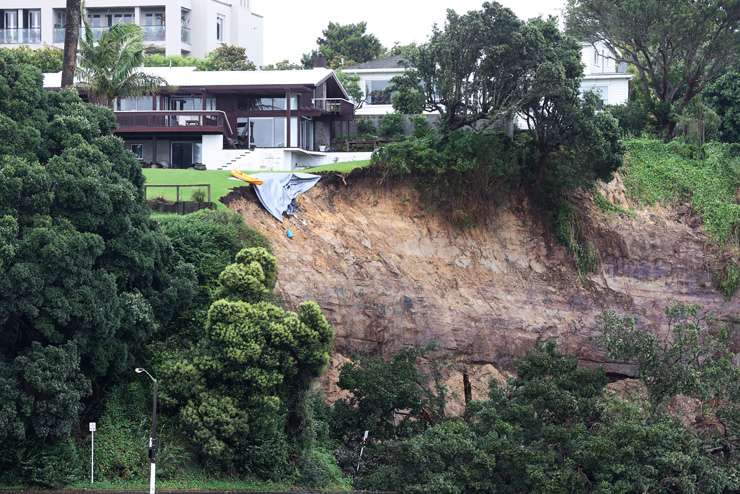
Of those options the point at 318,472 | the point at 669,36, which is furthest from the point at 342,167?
the point at 669,36

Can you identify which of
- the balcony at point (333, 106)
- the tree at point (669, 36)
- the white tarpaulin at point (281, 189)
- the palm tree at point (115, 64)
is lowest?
the white tarpaulin at point (281, 189)

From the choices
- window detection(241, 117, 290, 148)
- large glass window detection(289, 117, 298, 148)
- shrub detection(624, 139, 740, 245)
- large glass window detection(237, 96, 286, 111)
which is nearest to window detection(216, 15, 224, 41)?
large glass window detection(237, 96, 286, 111)

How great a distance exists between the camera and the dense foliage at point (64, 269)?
3238 cm

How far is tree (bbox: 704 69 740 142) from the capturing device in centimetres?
5944

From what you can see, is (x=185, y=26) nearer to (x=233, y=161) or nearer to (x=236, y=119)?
(x=236, y=119)

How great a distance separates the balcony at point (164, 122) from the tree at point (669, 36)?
16.1m

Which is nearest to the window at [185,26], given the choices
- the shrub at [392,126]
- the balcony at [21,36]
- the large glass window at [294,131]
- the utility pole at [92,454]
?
the balcony at [21,36]

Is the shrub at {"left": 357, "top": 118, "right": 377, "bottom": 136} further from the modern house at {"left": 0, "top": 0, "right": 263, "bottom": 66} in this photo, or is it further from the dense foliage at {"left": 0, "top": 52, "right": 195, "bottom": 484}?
the dense foliage at {"left": 0, "top": 52, "right": 195, "bottom": 484}

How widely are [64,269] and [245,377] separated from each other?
223 inches

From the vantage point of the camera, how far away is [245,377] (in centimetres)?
3534

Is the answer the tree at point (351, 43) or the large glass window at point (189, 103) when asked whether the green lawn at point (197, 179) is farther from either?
the tree at point (351, 43)

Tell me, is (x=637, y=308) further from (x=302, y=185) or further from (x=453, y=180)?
(x=302, y=185)

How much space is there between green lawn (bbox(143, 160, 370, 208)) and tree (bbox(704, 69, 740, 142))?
19922mm

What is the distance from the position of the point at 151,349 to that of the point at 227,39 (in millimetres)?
49152
